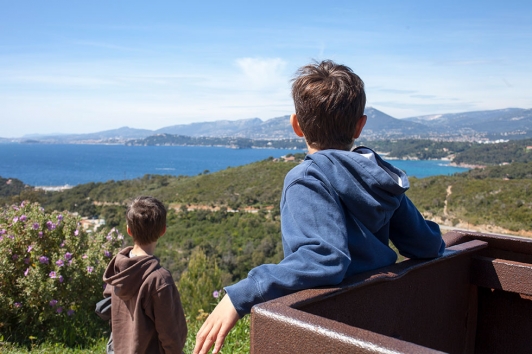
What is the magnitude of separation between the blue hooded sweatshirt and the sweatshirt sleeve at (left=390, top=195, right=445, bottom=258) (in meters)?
0.06

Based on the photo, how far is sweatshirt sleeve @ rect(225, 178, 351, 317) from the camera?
93cm

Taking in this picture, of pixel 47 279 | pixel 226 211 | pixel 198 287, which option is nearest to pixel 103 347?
pixel 47 279

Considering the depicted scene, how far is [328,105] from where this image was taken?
116 centimetres

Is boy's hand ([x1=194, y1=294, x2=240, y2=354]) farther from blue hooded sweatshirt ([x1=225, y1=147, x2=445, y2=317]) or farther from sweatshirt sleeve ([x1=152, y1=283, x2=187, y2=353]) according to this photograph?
sweatshirt sleeve ([x1=152, y1=283, x2=187, y2=353])

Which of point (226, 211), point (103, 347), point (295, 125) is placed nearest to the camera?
point (295, 125)

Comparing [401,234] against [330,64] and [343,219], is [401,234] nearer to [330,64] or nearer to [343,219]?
[343,219]

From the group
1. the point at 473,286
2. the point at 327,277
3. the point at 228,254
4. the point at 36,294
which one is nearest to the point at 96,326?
the point at 36,294

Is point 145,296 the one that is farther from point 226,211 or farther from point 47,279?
point 226,211

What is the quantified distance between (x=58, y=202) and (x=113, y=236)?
3340cm

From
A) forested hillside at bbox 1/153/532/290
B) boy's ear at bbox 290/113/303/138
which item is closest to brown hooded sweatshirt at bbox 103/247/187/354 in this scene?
boy's ear at bbox 290/113/303/138

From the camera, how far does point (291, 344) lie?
2.38 ft

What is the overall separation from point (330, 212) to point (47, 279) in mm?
3113

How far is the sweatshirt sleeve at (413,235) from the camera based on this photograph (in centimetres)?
127

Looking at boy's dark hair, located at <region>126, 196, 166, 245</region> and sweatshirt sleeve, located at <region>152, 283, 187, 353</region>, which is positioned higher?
boy's dark hair, located at <region>126, 196, 166, 245</region>
